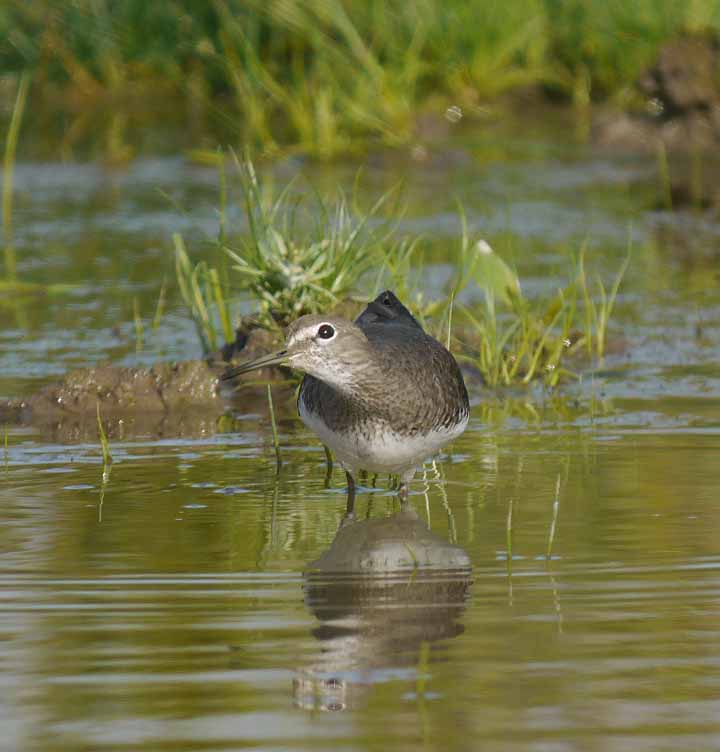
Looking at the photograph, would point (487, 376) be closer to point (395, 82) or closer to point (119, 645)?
point (119, 645)

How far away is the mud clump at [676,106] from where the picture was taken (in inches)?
623

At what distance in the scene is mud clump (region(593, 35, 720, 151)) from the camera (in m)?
15.8

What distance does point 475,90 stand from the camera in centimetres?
1781

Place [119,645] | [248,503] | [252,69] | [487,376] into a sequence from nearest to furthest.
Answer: [119,645], [248,503], [487,376], [252,69]

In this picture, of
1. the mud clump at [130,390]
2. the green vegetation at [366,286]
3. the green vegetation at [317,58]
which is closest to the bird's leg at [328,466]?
the green vegetation at [366,286]

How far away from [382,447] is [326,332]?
496 mm

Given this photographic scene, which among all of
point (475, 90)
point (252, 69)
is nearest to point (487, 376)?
point (252, 69)

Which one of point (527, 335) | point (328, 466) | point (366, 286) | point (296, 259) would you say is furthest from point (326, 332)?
point (366, 286)

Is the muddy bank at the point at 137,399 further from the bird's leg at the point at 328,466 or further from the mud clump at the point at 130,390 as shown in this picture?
the bird's leg at the point at 328,466

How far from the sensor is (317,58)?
1594 centimetres

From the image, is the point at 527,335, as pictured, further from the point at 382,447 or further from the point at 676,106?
the point at 676,106

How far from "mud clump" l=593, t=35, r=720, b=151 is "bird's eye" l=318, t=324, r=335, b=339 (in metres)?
10.5

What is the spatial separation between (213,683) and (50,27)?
599 inches

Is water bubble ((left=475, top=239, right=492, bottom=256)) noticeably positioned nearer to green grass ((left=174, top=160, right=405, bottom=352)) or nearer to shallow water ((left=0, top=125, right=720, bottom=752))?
green grass ((left=174, top=160, right=405, bottom=352))
